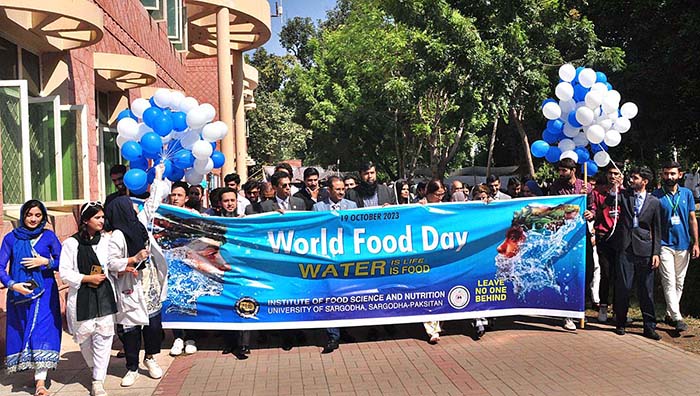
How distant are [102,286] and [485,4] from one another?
13.3 metres

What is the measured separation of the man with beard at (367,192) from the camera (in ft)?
26.5

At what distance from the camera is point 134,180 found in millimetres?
6672

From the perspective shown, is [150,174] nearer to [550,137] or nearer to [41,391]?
[41,391]

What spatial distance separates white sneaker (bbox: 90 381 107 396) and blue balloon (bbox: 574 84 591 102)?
Answer: 249 inches

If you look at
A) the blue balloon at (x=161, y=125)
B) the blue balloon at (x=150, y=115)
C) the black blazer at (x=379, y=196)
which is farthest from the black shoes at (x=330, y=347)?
the blue balloon at (x=150, y=115)

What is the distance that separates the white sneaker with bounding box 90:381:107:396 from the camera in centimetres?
546

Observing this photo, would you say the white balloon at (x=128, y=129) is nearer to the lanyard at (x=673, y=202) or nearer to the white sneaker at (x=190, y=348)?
the white sneaker at (x=190, y=348)

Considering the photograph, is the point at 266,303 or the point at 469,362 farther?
the point at 266,303

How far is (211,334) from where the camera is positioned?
24.6 ft

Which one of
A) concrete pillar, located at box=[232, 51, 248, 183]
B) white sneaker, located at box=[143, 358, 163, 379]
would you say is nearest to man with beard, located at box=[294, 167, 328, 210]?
white sneaker, located at box=[143, 358, 163, 379]

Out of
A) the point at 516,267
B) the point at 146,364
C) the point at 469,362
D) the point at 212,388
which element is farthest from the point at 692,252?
the point at 146,364

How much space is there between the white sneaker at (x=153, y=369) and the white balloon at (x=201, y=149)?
2351mm

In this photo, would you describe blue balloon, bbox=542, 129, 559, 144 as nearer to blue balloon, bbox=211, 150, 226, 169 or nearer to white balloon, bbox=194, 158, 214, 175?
blue balloon, bbox=211, 150, 226, 169

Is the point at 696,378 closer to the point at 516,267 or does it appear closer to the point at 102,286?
the point at 516,267
